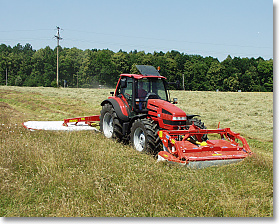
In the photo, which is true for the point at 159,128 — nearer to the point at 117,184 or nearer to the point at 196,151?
the point at 196,151

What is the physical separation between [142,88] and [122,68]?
1214cm

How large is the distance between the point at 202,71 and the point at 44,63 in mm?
25047

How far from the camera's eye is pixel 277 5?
5.36 meters

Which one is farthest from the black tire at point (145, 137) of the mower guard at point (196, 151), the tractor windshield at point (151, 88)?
the tractor windshield at point (151, 88)

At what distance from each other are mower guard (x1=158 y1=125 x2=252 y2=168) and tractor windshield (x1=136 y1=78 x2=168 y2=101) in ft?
5.71

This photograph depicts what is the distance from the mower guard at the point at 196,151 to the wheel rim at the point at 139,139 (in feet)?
2.76

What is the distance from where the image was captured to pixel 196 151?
6.62 meters

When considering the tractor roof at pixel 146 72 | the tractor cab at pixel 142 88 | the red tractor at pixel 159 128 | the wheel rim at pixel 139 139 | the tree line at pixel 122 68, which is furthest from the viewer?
the tree line at pixel 122 68

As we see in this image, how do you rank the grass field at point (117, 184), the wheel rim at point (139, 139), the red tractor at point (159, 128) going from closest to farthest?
the grass field at point (117, 184), the red tractor at point (159, 128), the wheel rim at point (139, 139)

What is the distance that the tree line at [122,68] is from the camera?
71.5 ft

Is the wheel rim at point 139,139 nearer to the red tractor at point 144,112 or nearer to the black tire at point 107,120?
the red tractor at point 144,112

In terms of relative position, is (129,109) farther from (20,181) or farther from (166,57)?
(166,57)

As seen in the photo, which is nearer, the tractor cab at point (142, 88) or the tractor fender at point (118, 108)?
the tractor cab at point (142, 88)

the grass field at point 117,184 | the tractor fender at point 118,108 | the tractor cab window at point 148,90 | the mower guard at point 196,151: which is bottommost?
the grass field at point 117,184
